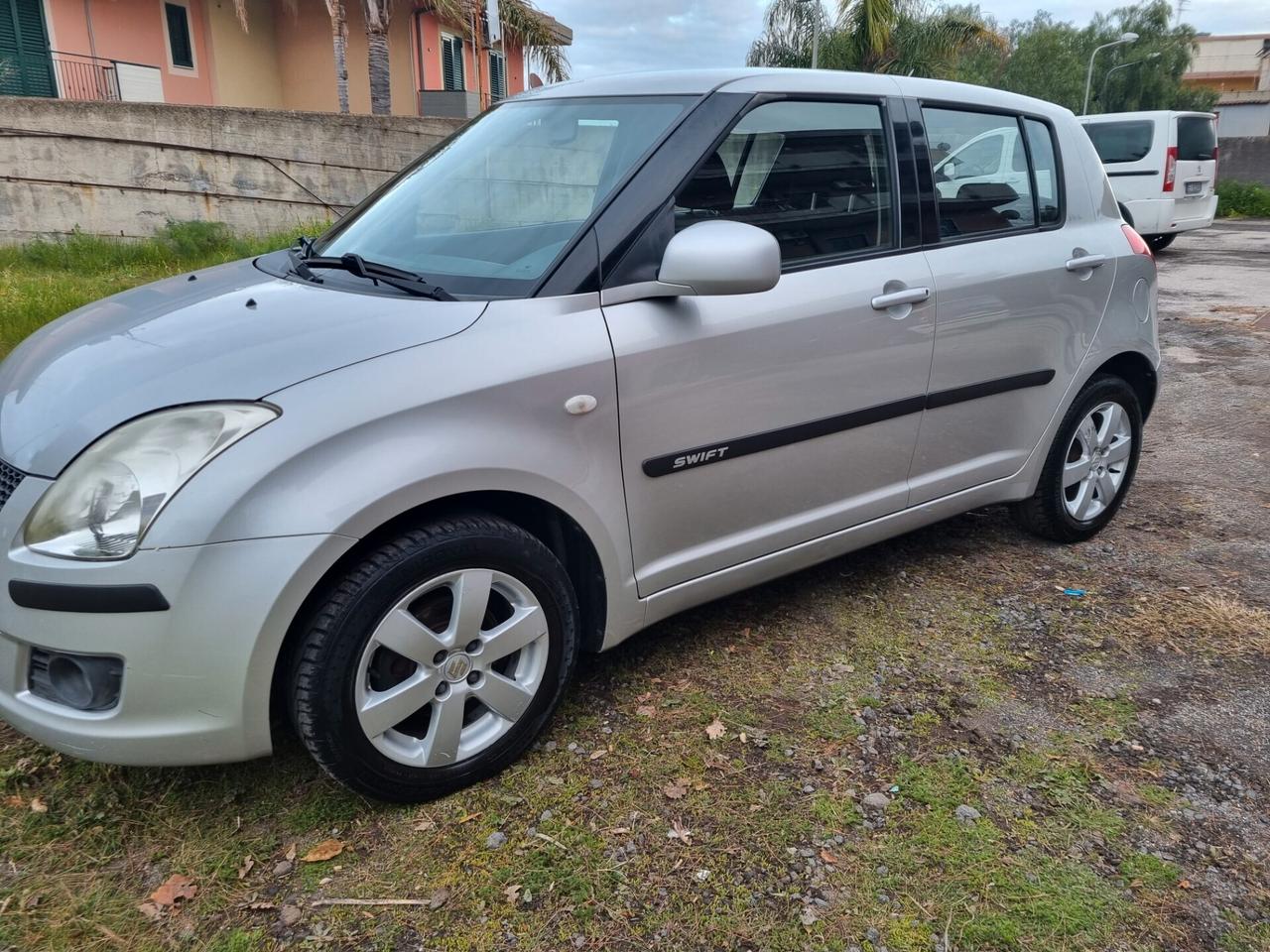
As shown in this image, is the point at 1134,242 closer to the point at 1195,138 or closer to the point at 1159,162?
the point at 1159,162

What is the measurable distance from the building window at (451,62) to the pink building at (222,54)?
2 centimetres

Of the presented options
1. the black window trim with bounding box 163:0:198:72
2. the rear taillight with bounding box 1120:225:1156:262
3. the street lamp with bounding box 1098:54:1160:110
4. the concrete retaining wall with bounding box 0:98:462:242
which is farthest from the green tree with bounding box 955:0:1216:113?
the rear taillight with bounding box 1120:225:1156:262

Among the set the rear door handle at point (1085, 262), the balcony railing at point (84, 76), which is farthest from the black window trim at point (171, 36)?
the rear door handle at point (1085, 262)

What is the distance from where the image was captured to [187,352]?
7.49ft

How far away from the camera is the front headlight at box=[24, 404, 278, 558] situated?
200 centimetres

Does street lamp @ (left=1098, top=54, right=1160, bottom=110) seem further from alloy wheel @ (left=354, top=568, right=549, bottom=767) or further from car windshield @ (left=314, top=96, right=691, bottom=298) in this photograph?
alloy wheel @ (left=354, top=568, right=549, bottom=767)

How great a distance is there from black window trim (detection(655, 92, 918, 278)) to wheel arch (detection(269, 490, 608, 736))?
3.33 ft

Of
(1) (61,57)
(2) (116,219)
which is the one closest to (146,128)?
(2) (116,219)

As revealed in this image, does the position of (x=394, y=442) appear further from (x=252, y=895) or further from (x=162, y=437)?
(x=252, y=895)

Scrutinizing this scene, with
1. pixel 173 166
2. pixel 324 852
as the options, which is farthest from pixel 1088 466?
pixel 173 166

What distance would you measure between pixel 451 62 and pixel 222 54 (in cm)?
499

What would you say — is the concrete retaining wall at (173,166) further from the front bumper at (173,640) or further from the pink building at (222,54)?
the front bumper at (173,640)

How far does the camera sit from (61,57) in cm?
1639

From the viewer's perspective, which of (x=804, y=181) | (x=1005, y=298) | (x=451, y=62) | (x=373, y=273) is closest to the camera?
(x=373, y=273)
